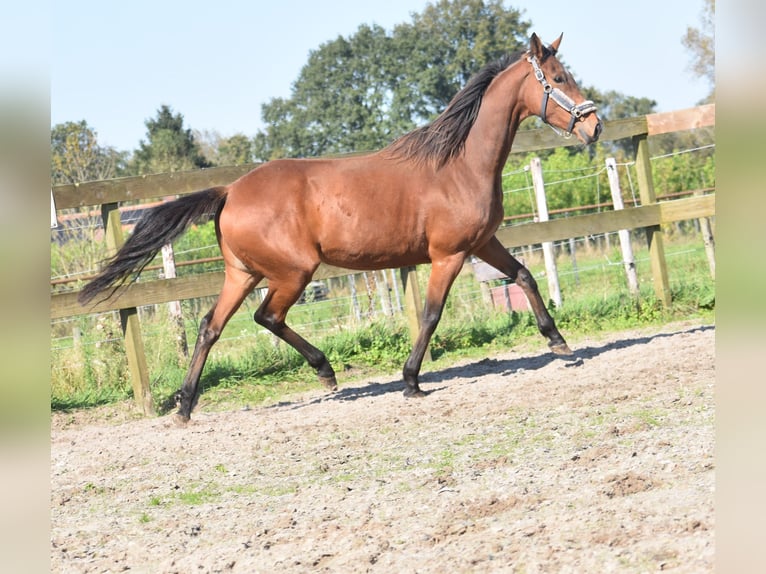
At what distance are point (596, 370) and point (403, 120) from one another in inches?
1782

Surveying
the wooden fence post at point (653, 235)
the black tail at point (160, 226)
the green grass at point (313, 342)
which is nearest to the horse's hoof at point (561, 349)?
the green grass at point (313, 342)

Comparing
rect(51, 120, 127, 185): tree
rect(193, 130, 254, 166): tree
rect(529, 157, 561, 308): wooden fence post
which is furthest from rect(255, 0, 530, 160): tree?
rect(529, 157, 561, 308): wooden fence post

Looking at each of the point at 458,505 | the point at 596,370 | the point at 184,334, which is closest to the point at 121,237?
the point at 184,334

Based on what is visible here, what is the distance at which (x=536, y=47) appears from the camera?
19.7 ft

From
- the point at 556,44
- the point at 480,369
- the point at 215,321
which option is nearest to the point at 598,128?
the point at 556,44

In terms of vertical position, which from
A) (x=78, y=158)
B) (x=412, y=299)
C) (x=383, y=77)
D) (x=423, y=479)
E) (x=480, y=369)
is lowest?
(x=423, y=479)

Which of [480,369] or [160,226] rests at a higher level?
[160,226]

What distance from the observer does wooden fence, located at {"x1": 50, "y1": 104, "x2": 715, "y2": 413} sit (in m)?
6.27

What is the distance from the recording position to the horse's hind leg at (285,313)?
5.75 m

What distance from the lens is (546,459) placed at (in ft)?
12.0

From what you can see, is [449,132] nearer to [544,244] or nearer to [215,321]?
[215,321]

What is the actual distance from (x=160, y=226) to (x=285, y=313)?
1.10 m

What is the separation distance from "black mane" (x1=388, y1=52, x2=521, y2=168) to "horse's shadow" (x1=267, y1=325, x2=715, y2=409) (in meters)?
1.71
